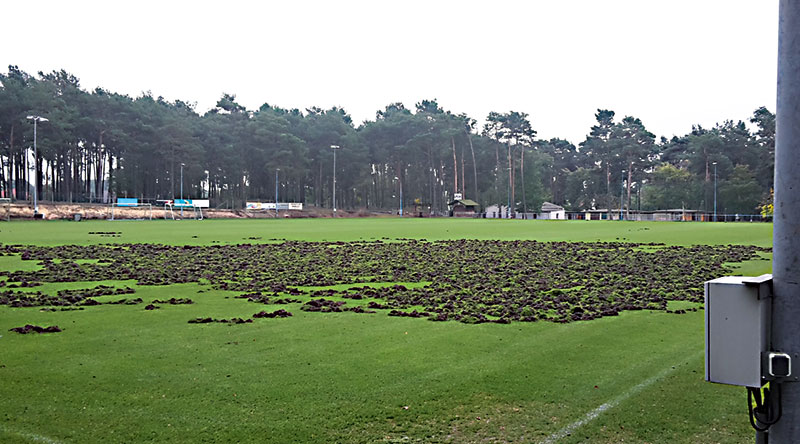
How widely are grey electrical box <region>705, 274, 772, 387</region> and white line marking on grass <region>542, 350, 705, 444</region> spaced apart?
7.39 ft

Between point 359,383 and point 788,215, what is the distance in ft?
15.1

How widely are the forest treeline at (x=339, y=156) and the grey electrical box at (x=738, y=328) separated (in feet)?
331

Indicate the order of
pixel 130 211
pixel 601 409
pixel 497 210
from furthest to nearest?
1. pixel 497 210
2. pixel 130 211
3. pixel 601 409

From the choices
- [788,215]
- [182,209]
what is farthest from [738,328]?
[182,209]

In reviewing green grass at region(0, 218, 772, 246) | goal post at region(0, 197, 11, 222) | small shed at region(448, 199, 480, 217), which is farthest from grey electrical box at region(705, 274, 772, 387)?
small shed at region(448, 199, 480, 217)

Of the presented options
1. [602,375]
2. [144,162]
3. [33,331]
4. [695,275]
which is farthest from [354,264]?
[144,162]

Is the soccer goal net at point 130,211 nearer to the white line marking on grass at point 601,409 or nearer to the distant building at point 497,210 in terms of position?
the distant building at point 497,210

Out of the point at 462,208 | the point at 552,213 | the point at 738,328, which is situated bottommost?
the point at 552,213

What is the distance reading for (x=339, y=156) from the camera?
133875 mm

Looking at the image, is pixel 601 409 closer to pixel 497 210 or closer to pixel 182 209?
pixel 182 209

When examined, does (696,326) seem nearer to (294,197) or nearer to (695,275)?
(695,275)

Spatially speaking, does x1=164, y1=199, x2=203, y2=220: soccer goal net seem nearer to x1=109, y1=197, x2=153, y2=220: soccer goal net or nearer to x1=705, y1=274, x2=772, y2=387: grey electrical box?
x1=109, y1=197, x2=153, y2=220: soccer goal net

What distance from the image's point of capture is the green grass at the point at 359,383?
17.1 ft

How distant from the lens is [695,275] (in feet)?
56.0
